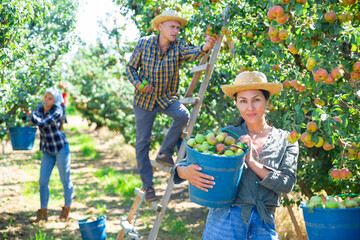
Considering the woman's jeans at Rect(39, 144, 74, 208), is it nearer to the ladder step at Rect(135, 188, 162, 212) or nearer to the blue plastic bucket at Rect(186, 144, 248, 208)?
the ladder step at Rect(135, 188, 162, 212)

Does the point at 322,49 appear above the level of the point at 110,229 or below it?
above

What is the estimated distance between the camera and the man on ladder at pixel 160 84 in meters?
3.67

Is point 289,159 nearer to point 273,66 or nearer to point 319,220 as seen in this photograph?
point 319,220

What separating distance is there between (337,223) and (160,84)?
2457 millimetres

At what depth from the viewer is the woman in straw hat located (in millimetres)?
1962

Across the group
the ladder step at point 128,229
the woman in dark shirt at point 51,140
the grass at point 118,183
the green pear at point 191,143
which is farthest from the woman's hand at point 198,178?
the grass at point 118,183

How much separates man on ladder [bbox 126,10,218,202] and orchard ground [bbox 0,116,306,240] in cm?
149

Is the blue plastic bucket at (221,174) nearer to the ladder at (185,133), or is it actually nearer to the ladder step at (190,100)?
the ladder at (185,133)

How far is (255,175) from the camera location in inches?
80.5

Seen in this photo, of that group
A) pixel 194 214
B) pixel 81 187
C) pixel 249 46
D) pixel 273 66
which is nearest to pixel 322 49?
pixel 273 66

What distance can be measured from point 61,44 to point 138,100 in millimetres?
2493

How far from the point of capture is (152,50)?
3773 millimetres

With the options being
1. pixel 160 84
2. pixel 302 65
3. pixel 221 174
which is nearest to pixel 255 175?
pixel 221 174

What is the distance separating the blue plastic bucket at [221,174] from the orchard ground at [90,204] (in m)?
2.20
